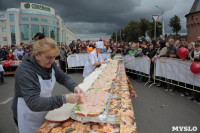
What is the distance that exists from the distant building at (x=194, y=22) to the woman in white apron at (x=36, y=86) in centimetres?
4933

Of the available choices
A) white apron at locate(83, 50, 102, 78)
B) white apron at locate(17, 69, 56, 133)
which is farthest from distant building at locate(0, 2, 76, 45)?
white apron at locate(17, 69, 56, 133)

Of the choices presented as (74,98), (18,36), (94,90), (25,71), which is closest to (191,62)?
(94,90)

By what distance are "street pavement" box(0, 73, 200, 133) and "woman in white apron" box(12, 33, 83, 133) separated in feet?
7.02

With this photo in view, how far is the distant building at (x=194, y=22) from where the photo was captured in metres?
41.7

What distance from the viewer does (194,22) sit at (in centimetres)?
4250

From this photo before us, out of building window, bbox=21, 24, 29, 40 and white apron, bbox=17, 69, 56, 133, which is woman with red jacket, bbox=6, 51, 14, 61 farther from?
building window, bbox=21, 24, 29, 40

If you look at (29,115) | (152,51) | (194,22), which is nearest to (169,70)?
(152,51)

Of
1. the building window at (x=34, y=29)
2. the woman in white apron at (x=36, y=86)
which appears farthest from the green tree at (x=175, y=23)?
the woman in white apron at (x=36, y=86)

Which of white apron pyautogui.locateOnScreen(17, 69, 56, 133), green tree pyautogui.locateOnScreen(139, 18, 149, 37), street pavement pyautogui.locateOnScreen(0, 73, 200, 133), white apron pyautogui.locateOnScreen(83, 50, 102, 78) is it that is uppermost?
green tree pyautogui.locateOnScreen(139, 18, 149, 37)

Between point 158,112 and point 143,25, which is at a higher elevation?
point 143,25

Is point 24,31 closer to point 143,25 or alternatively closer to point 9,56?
point 143,25

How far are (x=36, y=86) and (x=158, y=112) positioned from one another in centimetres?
364

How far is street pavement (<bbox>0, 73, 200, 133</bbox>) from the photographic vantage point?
3262 millimetres

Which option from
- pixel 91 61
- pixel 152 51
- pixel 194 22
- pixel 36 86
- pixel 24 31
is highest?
pixel 194 22
